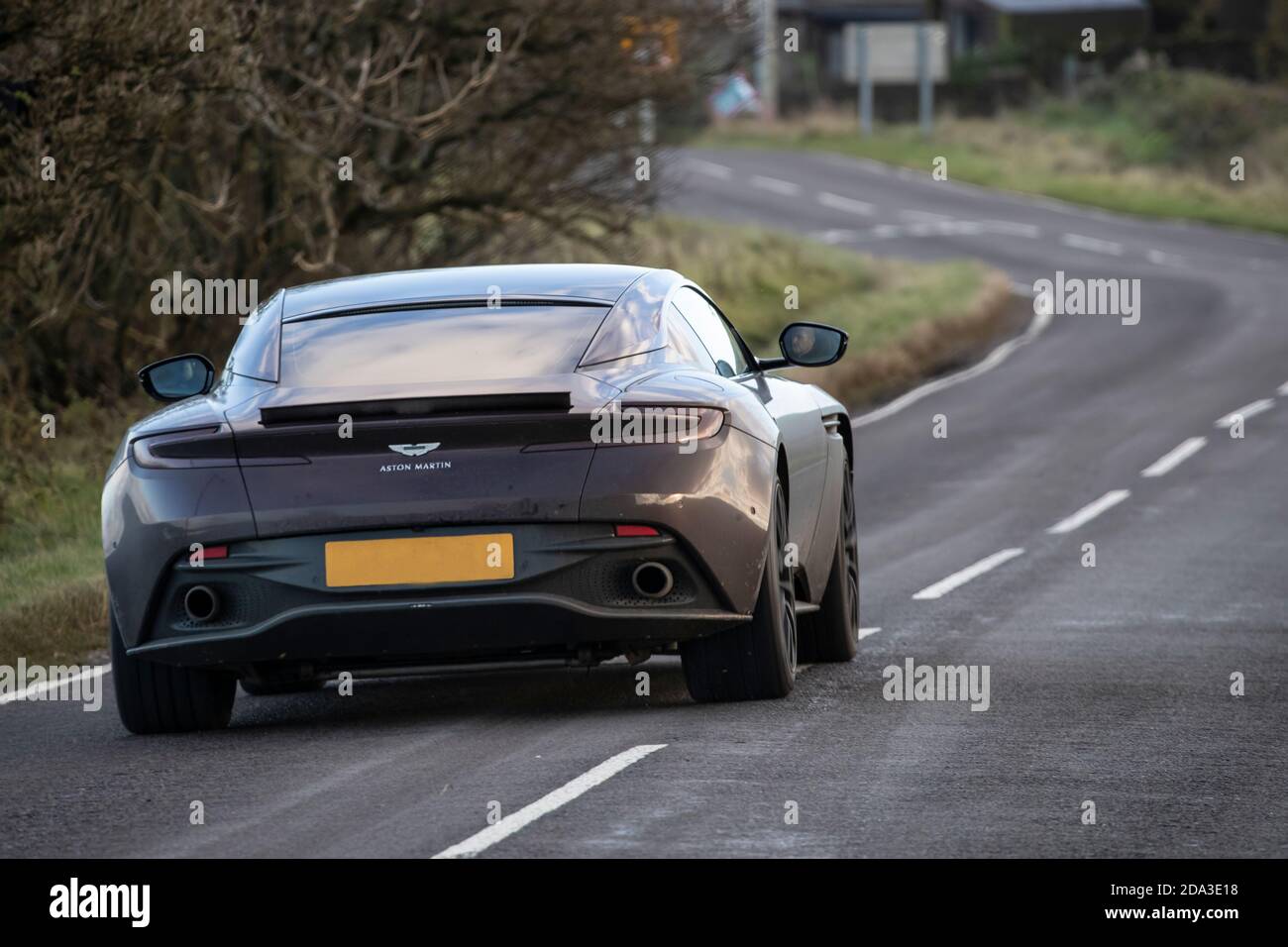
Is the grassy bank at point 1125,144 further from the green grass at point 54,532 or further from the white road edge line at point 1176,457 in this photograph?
the green grass at point 54,532

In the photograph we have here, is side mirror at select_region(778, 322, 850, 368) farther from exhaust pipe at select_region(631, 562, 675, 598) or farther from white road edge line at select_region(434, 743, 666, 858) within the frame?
white road edge line at select_region(434, 743, 666, 858)

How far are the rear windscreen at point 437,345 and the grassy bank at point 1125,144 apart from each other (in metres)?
42.4

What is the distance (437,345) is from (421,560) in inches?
34.4

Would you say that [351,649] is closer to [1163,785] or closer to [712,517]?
[712,517]

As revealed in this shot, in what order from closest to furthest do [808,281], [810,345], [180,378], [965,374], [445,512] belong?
1. [445,512]
2. [180,378]
3. [810,345]
4. [965,374]
5. [808,281]

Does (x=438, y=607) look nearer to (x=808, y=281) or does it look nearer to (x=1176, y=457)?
(x=1176, y=457)

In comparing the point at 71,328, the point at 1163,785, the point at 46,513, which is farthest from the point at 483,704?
the point at 71,328

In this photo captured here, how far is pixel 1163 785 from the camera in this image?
7383mm

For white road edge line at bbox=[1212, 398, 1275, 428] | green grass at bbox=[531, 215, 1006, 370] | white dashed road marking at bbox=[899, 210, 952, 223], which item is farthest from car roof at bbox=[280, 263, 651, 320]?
white dashed road marking at bbox=[899, 210, 952, 223]

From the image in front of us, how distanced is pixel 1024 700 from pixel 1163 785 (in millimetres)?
1819

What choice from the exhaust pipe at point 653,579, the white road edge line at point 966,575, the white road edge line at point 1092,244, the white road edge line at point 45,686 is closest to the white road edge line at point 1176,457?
the white road edge line at point 966,575

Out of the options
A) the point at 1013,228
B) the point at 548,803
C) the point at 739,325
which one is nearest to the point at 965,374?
the point at 739,325

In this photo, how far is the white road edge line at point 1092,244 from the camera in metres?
44.2

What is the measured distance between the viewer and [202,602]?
320 inches
